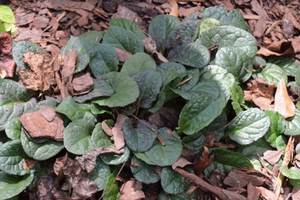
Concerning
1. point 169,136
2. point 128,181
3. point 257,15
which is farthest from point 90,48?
point 257,15

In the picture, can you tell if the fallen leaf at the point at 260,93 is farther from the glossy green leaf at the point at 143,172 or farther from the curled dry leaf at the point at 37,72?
the curled dry leaf at the point at 37,72

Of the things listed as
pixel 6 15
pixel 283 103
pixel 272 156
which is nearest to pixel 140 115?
pixel 272 156

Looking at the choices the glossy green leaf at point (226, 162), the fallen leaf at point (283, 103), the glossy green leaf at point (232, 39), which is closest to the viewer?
the glossy green leaf at point (226, 162)

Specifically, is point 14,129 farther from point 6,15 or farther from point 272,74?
point 272,74

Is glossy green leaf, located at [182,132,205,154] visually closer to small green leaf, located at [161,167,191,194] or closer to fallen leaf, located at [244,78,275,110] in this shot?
small green leaf, located at [161,167,191,194]

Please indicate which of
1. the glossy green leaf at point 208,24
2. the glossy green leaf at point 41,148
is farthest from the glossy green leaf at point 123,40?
the glossy green leaf at point 41,148

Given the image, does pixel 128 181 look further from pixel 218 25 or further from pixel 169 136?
pixel 218 25
